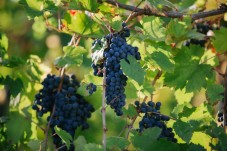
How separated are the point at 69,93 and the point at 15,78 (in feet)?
1.09

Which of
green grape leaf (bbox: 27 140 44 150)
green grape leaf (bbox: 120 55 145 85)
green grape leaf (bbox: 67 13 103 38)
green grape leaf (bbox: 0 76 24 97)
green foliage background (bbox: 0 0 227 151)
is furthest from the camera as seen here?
green grape leaf (bbox: 0 76 24 97)

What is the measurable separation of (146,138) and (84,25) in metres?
0.56

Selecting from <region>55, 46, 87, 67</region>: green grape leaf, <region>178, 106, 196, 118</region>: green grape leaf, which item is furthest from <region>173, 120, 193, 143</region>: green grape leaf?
<region>55, 46, 87, 67</region>: green grape leaf

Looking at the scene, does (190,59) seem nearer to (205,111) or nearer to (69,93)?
(205,111)

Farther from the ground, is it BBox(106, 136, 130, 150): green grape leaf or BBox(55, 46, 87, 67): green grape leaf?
BBox(55, 46, 87, 67): green grape leaf

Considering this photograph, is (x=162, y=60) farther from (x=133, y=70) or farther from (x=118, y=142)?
(x=118, y=142)

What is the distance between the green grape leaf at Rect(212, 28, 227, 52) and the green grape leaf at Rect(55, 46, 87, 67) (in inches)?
26.9

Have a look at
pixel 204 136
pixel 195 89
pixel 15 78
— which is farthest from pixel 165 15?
pixel 15 78

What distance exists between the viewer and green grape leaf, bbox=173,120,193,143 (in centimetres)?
208

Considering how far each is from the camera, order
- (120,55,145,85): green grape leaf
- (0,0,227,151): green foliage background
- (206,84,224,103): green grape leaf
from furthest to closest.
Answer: (206,84,224,103): green grape leaf, (0,0,227,151): green foliage background, (120,55,145,85): green grape leaf

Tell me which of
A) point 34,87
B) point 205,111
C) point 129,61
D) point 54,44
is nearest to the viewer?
point 129,61

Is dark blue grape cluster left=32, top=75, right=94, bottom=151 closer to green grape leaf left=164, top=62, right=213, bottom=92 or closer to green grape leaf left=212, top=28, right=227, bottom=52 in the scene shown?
green grape leaf left=164, top=62, right=213, bottom=92

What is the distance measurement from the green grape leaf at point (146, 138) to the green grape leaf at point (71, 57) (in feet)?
1.44

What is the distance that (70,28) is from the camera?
219 cm
